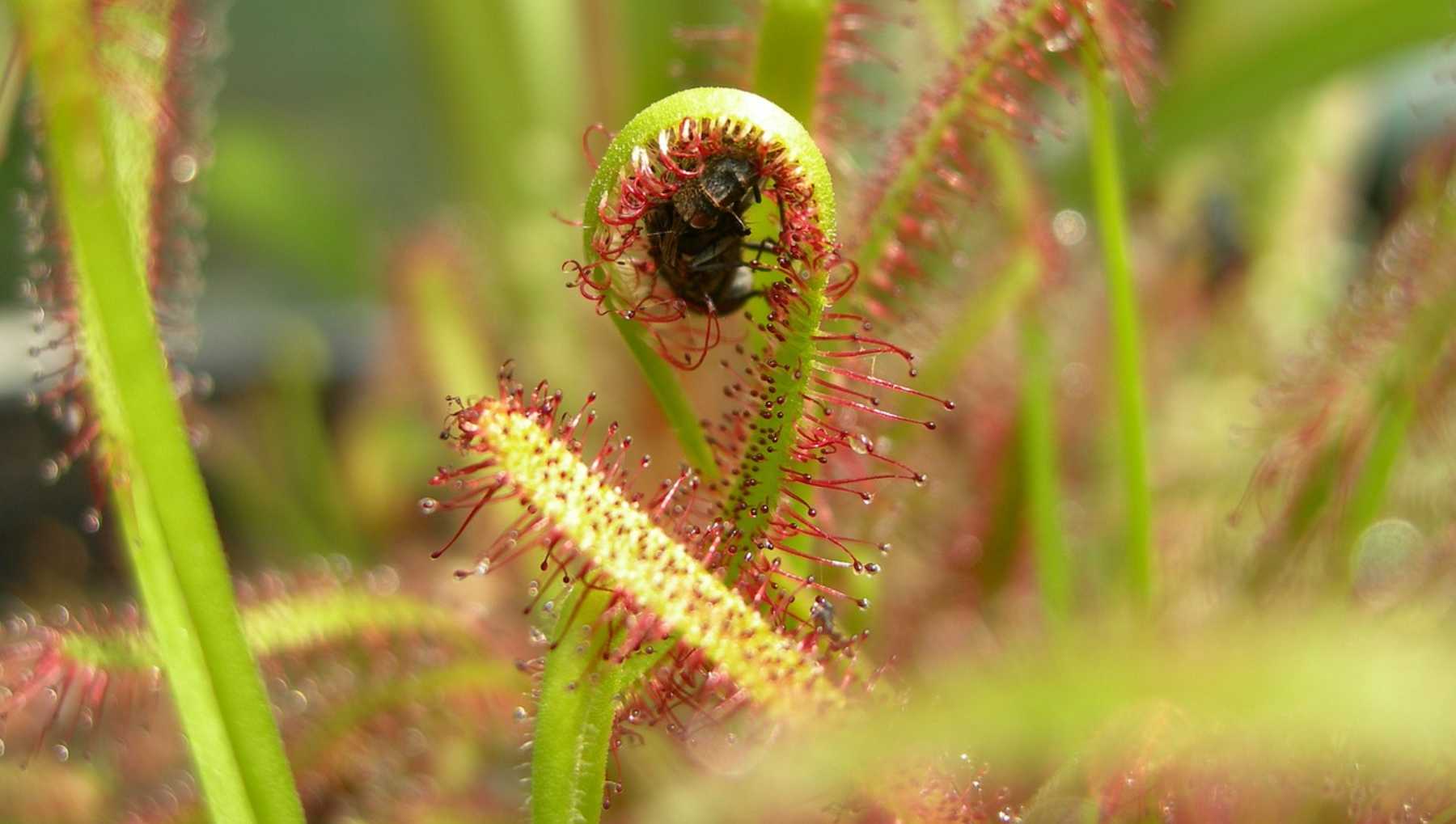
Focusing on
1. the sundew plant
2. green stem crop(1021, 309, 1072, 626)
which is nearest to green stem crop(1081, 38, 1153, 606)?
the sundew plant

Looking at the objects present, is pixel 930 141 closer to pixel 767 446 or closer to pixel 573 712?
pixel 767 446

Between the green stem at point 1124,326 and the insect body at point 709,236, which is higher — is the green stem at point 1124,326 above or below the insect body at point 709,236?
above

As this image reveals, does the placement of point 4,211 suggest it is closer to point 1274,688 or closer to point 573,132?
point 573,132

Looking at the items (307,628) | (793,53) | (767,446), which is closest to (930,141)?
(793,53)

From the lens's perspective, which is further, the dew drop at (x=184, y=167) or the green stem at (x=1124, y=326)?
the dew drop at (x=184, y=167)

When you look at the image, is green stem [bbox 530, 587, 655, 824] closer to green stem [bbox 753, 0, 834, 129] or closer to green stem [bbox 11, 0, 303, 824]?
green stem [bbox 11, 0, 303, 824]

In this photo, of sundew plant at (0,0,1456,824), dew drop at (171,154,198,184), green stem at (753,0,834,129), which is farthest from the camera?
dew drop at (171,154,198,184)

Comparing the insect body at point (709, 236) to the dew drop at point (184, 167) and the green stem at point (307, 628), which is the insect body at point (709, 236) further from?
the dew drop at point (184, 167)

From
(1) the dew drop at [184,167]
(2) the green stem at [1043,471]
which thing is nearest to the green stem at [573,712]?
(2) the green stem at [1043,471]
